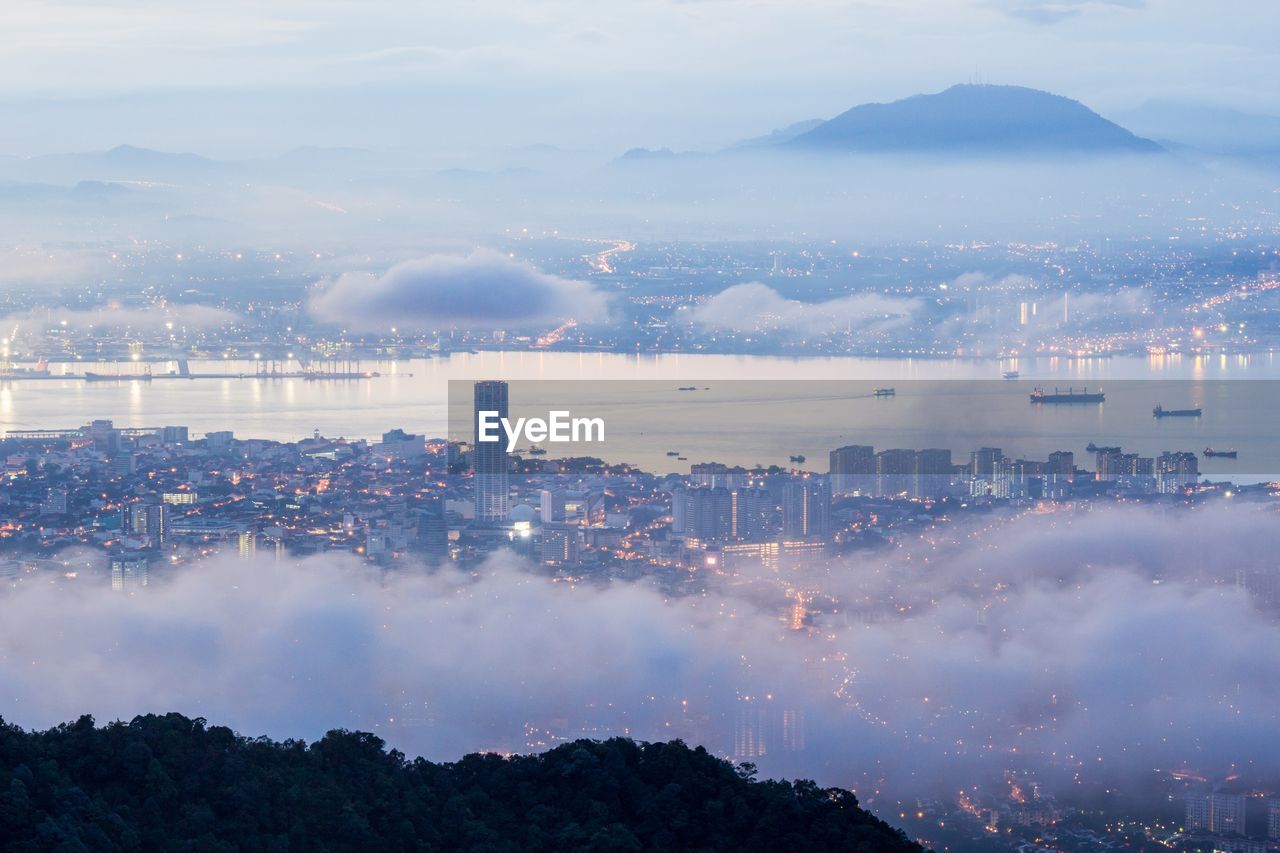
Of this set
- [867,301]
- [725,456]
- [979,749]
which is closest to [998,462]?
[725,456]

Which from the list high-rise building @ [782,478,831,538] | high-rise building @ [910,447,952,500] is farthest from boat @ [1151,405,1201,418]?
high-rise building @ [782,478,831,538]

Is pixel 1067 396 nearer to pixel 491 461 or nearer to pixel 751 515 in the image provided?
pixel 751 515

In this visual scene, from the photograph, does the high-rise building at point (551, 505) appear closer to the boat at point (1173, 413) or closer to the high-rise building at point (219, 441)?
the high-rise building at point (219, 441)

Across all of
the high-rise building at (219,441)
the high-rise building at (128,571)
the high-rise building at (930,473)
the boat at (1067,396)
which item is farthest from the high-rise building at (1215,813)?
the high-rise building at (219,441)

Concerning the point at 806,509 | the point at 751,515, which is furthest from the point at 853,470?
the point at 751,515

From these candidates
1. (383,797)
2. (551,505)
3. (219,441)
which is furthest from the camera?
(219,441)

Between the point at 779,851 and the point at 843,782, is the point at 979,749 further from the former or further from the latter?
the point at 779,851

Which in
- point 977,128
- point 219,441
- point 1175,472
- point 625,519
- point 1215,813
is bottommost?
point 1215,813
